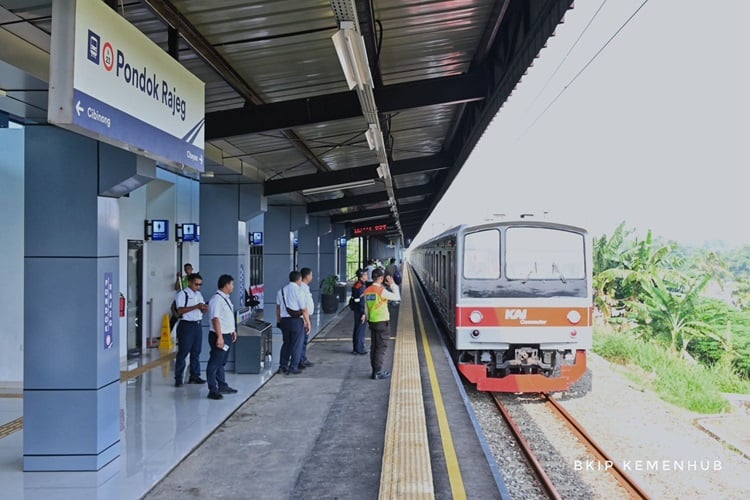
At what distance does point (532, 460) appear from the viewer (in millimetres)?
6289

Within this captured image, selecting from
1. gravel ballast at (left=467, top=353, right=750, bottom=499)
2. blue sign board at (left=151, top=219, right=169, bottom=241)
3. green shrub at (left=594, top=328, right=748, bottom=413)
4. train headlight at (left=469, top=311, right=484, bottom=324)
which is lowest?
green shrub at (left=594, top=328, right=748, bottom=413)

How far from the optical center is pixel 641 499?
5562 mm

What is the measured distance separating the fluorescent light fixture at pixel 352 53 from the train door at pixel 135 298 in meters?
7.39

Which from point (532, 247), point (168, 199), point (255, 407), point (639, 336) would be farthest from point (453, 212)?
point (255, 407)

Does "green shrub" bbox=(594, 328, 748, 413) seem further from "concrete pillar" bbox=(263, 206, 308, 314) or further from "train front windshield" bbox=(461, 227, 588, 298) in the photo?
"concrete pillar" bbox=(263, 206, 308, 314)

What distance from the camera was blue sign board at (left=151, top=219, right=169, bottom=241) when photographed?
11.8 metres

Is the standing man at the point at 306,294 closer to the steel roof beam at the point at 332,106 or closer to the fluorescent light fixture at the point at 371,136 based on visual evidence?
the fluorescent light fixture at the point at 371,136

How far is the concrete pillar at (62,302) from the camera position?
5324 millimetres

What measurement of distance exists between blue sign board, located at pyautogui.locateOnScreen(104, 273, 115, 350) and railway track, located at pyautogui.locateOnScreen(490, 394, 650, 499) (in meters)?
4.11

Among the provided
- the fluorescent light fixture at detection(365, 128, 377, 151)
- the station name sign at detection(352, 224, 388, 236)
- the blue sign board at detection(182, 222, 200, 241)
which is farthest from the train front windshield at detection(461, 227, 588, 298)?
the station name sign at detection(352, 224, 388, 236)

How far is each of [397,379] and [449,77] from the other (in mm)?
3900

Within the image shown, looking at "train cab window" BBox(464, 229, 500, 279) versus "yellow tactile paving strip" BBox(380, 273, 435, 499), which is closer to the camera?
"yellow tactile paving strip" BBox(380, 273, 435, 499)

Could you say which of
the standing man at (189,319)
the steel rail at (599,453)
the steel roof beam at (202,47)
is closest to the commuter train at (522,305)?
the steel rail at (599,453)

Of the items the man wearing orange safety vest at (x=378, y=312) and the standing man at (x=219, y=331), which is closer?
the standing man at (x=219, y=331)
